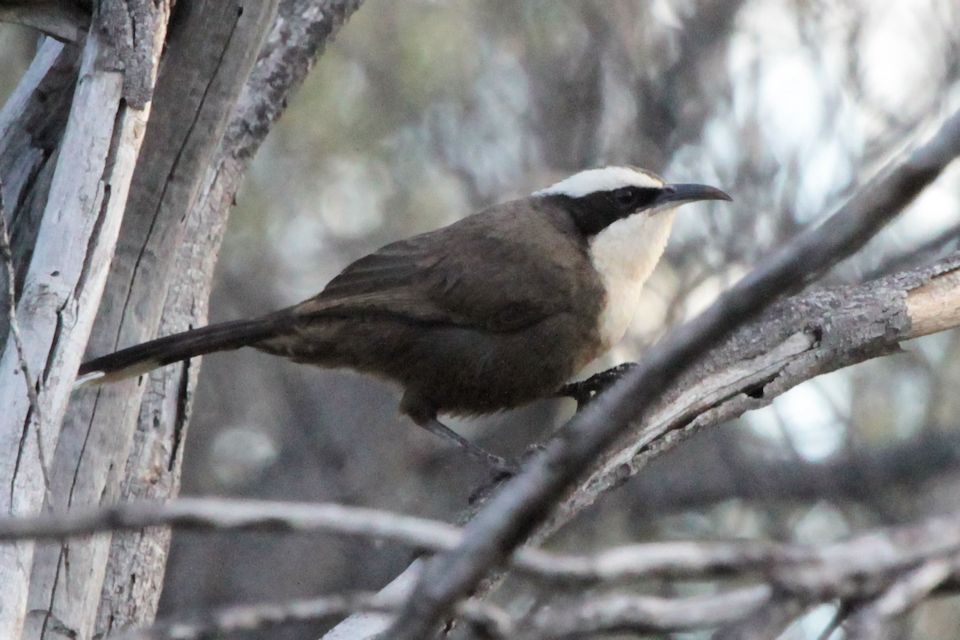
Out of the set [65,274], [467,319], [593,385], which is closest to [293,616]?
[65,274]

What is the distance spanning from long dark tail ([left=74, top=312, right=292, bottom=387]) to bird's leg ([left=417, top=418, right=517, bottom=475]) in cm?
75

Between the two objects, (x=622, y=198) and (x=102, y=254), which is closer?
(x=102, y=254)

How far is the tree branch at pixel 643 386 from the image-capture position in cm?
164

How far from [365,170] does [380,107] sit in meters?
0.50

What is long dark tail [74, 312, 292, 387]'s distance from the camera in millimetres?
3986

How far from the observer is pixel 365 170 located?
10.0 meters

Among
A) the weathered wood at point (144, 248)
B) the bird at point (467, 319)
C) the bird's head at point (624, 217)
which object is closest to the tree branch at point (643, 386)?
the weathered wood at point (144, 248)

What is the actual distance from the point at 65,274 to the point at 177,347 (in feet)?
2.85

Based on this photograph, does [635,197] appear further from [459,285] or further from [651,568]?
[651,568]

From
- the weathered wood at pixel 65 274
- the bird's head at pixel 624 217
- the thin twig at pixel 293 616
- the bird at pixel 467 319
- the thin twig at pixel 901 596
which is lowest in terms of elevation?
the thin twig at pixel 901 596

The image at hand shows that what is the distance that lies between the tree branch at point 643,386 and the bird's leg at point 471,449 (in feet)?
9.40

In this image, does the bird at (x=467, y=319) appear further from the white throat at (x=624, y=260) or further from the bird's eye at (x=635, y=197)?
the bird's eye at (x=635, y=197)

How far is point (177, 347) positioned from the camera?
4.33 metres

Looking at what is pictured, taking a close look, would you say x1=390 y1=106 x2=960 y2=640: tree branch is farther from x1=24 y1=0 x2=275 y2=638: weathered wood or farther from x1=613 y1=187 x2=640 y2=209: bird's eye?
x1=613 y1=187 x2=640 y2=209: bird's eye
